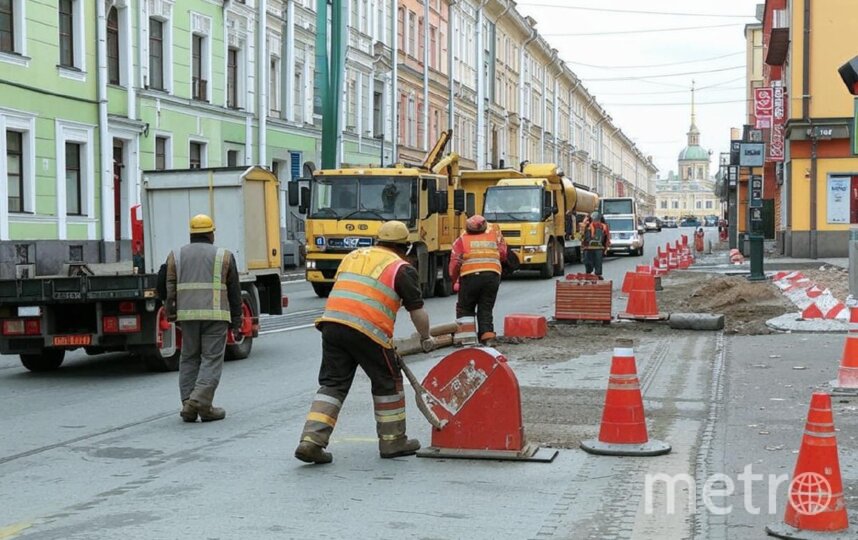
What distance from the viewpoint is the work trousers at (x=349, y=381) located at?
8.00 metres

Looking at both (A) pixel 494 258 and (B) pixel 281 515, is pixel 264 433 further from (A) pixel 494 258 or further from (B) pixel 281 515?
(A) pixel 494 258

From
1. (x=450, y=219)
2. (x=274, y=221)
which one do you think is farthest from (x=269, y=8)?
(x=274, y=221)

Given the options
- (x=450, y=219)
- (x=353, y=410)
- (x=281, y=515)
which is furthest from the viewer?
(x=450, y=219)

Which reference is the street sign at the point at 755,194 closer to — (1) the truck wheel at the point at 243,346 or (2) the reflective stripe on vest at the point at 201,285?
(1) the truck wheel at the point at 243,346

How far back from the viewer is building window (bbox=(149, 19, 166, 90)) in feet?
108

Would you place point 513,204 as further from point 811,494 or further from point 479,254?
point 811,494

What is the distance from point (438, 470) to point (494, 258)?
6860 millimetres

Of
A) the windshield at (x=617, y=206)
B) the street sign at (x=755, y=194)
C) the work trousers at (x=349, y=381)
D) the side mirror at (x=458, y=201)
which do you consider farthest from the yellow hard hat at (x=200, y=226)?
the windshield at (x=617, y=206)

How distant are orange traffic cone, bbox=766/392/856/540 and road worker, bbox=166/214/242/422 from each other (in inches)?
209

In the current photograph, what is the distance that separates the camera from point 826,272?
2841 cm

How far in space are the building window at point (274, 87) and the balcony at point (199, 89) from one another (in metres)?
4.66

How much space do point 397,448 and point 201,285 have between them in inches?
110

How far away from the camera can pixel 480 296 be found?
14.5 meters

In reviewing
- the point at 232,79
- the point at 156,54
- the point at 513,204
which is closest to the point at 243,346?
the point at 513,204
